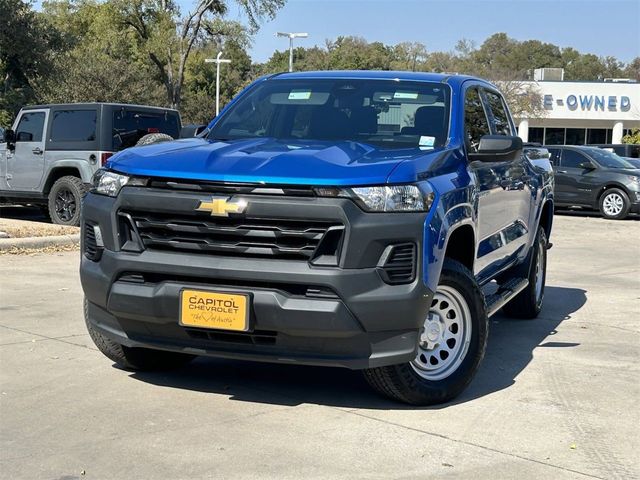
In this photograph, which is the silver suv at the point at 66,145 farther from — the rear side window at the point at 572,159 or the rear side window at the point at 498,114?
the rear side window at the point at 572,159

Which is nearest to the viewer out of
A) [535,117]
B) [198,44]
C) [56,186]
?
[56,186]

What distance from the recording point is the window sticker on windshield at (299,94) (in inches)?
243

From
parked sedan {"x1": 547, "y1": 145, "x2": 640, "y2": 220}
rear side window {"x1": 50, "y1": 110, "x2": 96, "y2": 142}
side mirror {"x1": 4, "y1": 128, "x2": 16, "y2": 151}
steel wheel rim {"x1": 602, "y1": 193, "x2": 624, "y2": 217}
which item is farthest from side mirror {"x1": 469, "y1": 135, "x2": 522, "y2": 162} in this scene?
steel wheel rim {"x1": 602, "y1": 193, "x2": 624, "y2": 217}

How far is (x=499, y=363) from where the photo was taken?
6230mm

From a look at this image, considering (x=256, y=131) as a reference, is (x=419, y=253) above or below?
below

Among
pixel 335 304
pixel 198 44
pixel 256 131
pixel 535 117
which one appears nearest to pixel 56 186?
pixel 256 131

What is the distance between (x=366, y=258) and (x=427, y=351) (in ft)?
3.07

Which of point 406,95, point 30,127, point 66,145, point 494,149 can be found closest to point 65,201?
point 66,145

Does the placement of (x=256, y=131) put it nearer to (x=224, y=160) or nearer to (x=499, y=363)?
(x=224, y=160)

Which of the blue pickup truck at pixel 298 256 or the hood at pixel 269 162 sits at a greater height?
the hood at pixel 269 162

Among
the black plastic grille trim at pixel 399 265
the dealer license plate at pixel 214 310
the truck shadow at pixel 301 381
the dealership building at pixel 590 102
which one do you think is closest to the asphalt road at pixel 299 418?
the truck shadow at pixel 301 381

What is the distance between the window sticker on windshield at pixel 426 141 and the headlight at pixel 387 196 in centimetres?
100

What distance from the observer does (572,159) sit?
2092 centimetres

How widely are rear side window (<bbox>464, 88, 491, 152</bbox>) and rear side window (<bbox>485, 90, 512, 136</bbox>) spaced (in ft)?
1.17
